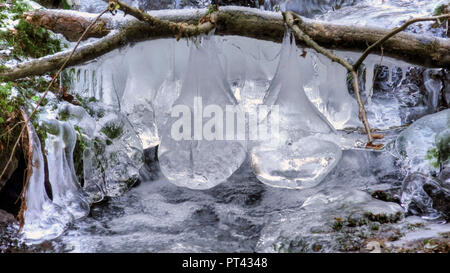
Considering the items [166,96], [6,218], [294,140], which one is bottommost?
[6,218]

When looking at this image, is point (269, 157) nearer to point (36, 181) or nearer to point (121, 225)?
point (121, 225)

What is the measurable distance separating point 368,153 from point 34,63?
307 centimetres

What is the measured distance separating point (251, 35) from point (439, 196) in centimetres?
190

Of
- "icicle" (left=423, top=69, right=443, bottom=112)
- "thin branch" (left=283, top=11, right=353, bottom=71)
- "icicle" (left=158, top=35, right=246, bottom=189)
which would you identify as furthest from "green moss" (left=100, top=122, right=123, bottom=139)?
"icicle" (left=423, top=69, right=443, bottom=112)

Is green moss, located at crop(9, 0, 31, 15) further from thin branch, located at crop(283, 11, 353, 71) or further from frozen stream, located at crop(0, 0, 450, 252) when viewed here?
thin branch, located at crop(283, 11, 353, 71)

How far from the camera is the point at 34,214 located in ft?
11.0

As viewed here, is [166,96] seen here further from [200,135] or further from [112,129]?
[200,135]

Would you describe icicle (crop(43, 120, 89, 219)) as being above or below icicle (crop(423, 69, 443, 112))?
below

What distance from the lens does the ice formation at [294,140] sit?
3543mm

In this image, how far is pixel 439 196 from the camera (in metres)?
3.36

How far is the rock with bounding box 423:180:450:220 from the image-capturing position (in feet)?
10.8

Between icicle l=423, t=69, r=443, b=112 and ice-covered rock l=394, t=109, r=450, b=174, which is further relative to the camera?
icicle l=423, t=69, r=443, b=112

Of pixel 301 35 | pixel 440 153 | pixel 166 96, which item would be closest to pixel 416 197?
pixel 440 153

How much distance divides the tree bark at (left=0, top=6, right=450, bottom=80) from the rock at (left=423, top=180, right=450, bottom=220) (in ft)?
3.45
